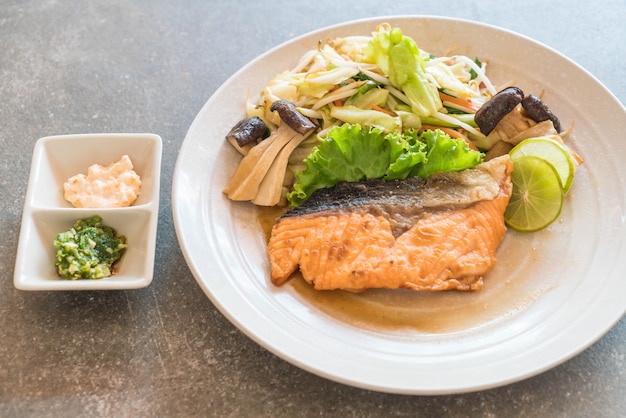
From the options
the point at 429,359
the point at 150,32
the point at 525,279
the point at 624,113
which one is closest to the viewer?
the point at 429,359

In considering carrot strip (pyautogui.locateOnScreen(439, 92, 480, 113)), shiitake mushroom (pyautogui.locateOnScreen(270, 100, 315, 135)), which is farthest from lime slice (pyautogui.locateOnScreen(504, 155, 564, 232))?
shiitake mushroom (pyautogui.locateOnScreen(270, 100, 315, 135))

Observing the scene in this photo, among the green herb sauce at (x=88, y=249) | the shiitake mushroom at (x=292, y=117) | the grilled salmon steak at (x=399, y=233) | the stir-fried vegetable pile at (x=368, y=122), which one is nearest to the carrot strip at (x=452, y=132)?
the stir-fried vegetable pile at (x=368, y=122)

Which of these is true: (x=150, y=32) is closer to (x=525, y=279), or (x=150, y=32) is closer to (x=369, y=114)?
(x=369, y=114)

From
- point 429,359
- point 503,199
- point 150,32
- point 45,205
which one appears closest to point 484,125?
point 503,199

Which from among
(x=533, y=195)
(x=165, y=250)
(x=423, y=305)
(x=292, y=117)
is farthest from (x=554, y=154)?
(x=165, y=250)

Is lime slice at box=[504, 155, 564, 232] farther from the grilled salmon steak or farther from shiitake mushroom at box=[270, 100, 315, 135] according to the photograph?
shiitake mushroom at box=[270, 100, 315, 135]

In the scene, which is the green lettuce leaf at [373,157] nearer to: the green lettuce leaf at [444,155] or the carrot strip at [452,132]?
the green lettuce leaf at [444,155]
